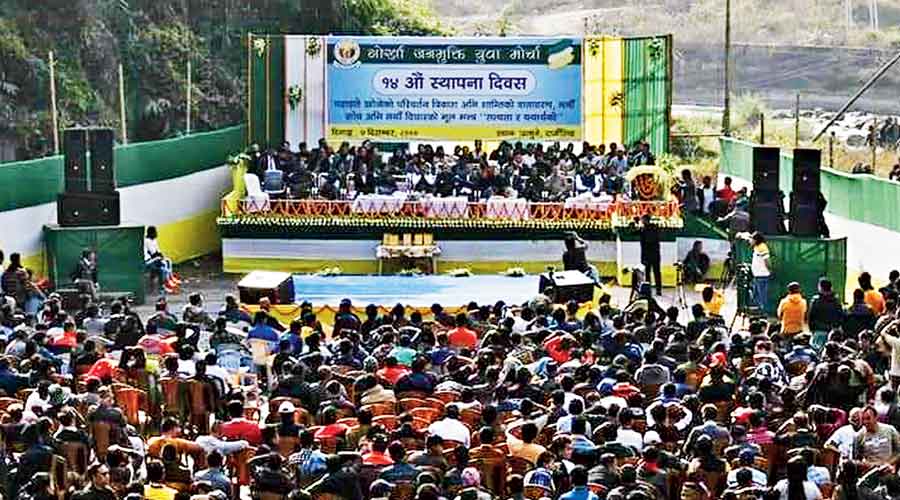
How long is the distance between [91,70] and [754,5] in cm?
3480

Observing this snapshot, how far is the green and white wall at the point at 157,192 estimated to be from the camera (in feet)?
88.1

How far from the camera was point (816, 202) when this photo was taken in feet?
85.4

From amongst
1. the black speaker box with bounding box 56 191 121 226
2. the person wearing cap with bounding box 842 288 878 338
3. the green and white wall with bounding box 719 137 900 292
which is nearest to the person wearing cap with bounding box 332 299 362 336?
the person wearing cap with bounding box 842 288 878 338

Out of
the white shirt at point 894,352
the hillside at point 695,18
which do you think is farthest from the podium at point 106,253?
the hillside at point 695,18

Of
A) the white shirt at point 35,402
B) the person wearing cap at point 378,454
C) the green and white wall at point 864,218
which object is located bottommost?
the person wearing cap at point 378,454

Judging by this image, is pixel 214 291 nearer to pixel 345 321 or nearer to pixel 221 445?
pixel 345 321

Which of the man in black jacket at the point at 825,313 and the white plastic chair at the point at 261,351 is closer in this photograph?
the white plastic chair at the point at 261,351

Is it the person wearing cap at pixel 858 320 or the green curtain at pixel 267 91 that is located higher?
the green curtain at pixel 267 91

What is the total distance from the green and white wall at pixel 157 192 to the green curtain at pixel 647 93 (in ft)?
22.2

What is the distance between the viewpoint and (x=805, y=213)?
85.5 feet

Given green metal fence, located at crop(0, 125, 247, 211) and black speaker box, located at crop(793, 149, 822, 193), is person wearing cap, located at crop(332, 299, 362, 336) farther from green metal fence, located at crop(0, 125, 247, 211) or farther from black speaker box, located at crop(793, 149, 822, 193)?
black speaker box, located at crop(793, 149, 822, 193)

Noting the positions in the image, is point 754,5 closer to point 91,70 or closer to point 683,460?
point 91,70

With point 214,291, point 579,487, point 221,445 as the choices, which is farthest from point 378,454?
point 214,291

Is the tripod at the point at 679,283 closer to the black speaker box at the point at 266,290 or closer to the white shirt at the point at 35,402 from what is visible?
the black speaker box at the point at 266,290
